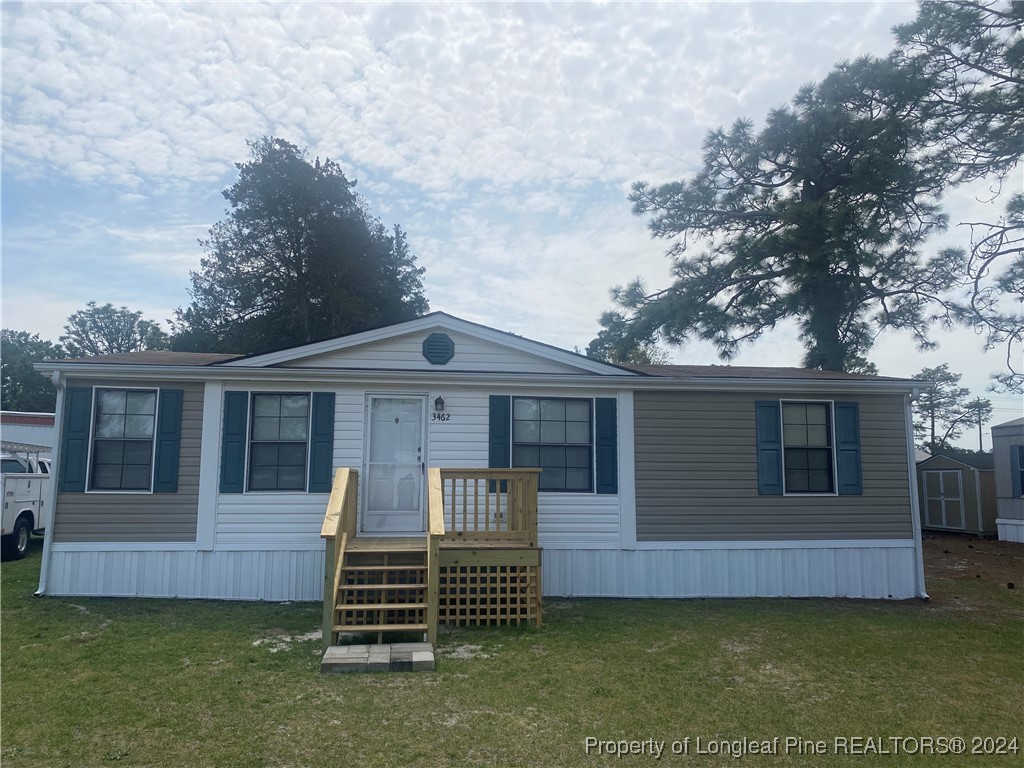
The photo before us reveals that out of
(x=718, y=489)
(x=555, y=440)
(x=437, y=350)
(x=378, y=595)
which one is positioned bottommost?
(x=378, y=595)

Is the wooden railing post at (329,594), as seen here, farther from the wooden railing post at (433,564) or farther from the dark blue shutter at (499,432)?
the dark blue shutter at (499,432)

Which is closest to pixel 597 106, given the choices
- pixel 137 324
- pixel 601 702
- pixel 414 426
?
pixel 414 426

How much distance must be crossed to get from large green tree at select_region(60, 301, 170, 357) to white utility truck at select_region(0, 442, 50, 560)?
35.6 m

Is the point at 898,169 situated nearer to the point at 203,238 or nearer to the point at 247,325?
the point at 247,325

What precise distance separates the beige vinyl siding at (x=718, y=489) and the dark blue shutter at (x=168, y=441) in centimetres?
564

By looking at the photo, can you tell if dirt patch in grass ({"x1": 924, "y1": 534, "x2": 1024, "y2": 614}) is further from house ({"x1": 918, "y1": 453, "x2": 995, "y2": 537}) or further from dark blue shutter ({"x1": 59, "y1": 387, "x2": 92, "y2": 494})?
dark blue shutter ({"x1": 59, "y1": 387, "x2": 92, "y2": 494})

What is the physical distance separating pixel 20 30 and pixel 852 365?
18.5 metres

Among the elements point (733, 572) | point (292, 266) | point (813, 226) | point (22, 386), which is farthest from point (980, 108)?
point (22, 386)

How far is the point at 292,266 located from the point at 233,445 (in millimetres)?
22282

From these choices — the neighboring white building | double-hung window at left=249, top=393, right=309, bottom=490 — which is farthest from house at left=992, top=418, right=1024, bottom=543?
the neighboring white building

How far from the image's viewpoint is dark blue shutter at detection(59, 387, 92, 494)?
7.95 m

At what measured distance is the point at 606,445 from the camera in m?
8.66

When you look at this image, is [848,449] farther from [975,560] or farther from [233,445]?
[233,445]

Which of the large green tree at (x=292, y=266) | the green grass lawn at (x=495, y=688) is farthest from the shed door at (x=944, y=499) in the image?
the large green tree at (x=292, y=266)
